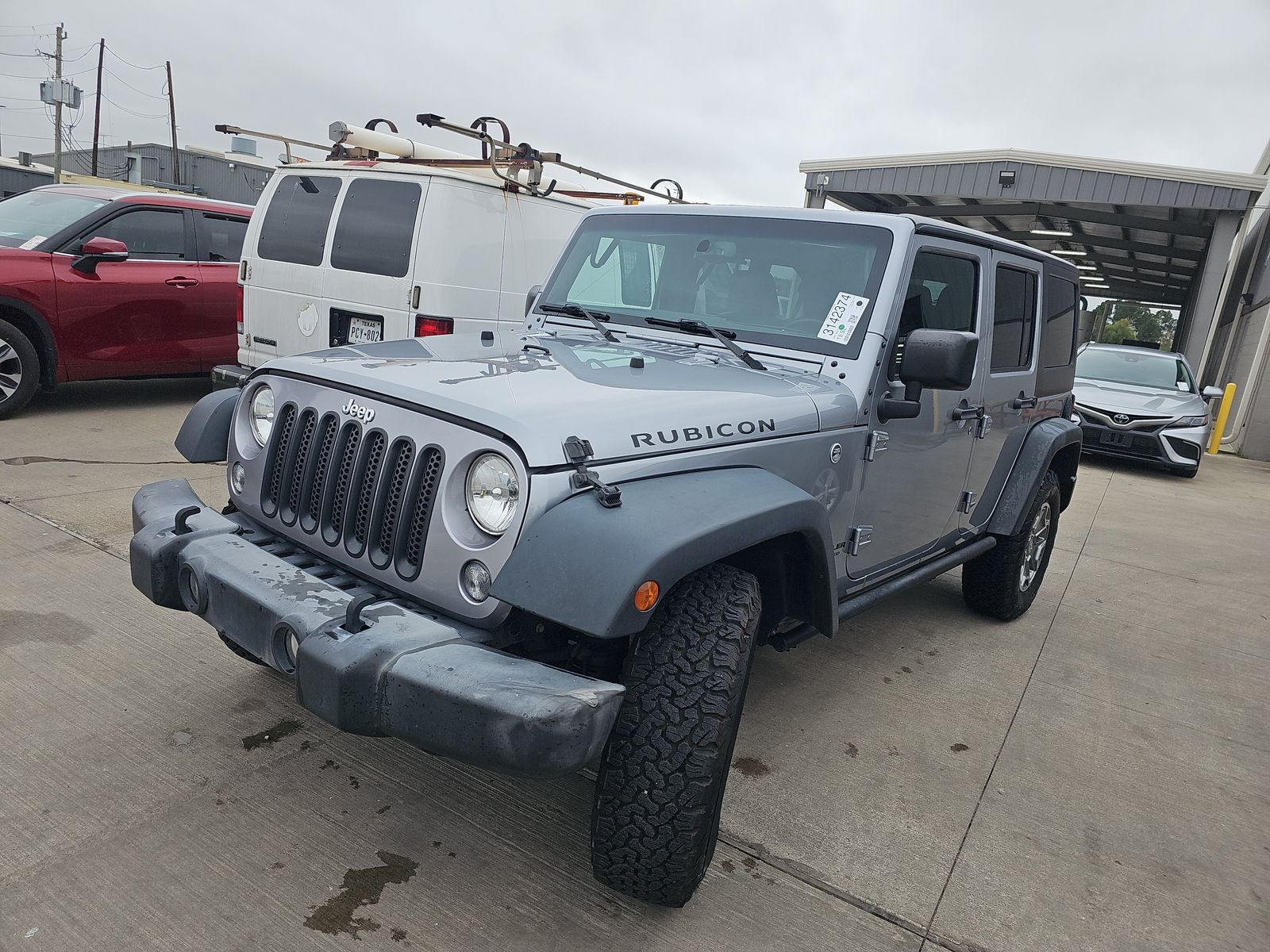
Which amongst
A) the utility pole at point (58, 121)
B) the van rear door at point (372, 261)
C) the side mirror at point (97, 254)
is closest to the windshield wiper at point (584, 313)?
the van rear door at point (372, 261)

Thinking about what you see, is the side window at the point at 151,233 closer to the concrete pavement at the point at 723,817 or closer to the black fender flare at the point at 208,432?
the concrete pavement at the point at 723,817

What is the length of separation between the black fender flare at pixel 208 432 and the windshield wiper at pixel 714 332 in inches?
55.5

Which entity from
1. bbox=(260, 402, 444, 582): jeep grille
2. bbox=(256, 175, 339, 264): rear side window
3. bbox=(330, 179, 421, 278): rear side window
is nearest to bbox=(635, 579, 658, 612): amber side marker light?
bbox=(260, 402, 444, 582): jeep grille

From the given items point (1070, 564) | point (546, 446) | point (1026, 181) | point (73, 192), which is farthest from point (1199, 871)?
point (1026, 181)

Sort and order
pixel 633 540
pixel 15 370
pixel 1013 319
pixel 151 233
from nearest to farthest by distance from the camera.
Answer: pixel 633 540
pixel 1013 319
pixel 15 370
pixel 151 233

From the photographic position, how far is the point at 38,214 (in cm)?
686

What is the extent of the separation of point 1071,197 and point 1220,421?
415 cm

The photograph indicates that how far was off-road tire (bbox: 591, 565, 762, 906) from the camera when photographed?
1.98 metres

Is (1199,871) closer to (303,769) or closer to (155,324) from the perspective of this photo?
(303,769)

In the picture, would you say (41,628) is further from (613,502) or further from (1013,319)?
(1013,319)

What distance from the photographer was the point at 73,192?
23.3 ft

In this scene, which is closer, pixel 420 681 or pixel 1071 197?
pixel 420 681

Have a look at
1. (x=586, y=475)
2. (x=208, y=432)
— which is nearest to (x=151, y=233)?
(x=208, y=432)

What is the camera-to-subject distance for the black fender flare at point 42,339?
6.17 metres
